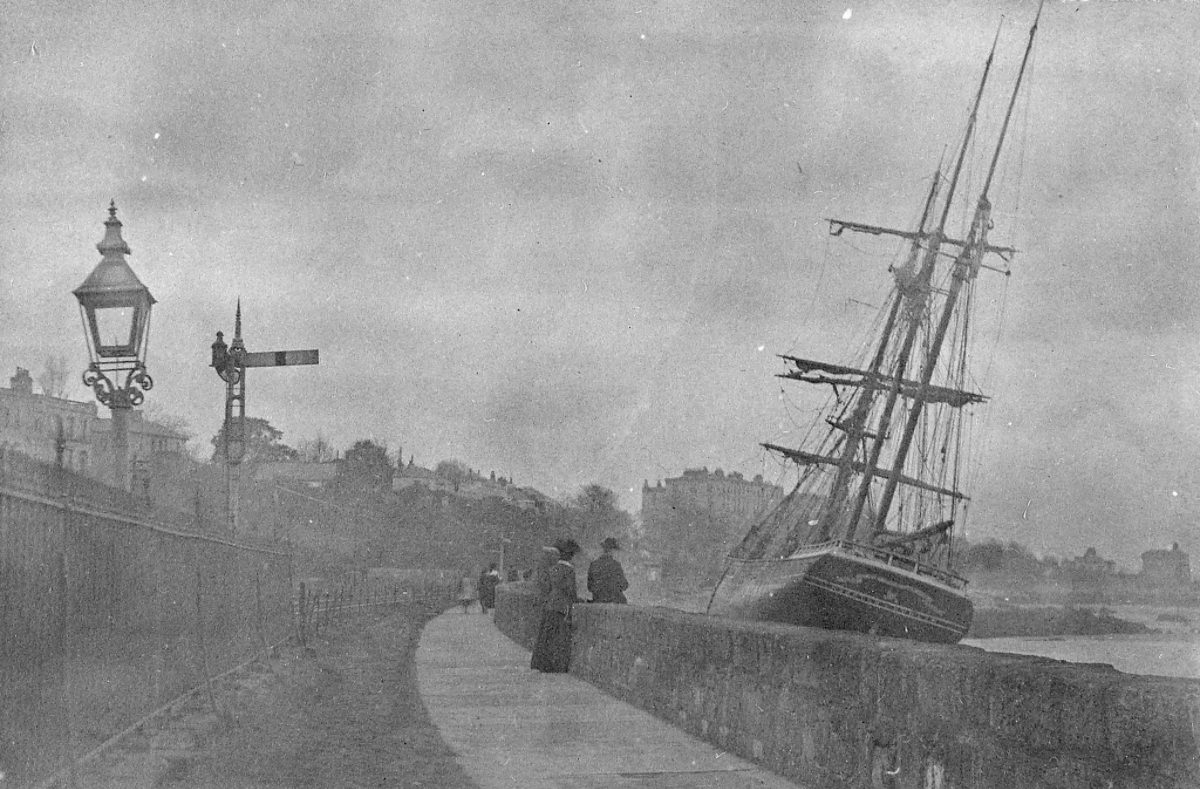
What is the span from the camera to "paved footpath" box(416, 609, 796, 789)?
7.35 metres

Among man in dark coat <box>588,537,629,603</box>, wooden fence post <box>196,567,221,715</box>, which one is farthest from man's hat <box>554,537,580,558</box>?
wooden fence post <box>196,567,221,715</box>

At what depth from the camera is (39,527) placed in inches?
239

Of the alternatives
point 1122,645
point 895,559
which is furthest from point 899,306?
point 1122,645

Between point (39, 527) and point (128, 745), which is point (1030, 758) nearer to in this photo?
point (39, 527)

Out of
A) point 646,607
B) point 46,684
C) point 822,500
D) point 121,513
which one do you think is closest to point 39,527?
point 46,684

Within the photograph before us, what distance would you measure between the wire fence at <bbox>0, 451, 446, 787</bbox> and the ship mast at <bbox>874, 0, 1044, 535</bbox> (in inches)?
1033

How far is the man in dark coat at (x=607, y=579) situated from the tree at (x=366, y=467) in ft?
231

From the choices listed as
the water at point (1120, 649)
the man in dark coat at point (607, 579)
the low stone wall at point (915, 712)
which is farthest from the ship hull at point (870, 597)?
the water at point (1120, 649)

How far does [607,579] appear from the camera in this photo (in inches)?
595

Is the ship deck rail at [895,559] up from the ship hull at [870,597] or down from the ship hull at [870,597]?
up

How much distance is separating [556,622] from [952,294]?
26.9 metres

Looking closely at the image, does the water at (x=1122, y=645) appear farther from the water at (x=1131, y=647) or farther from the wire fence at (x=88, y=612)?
the wire fence at (x=88, y=612)

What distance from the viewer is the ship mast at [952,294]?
117 feet

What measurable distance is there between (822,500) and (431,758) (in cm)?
3747
